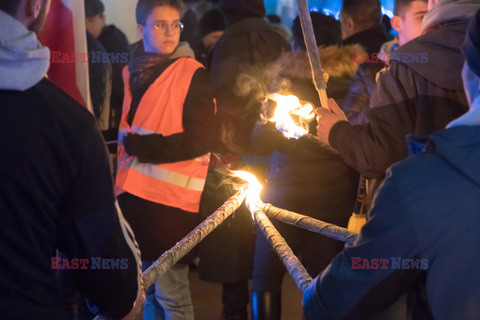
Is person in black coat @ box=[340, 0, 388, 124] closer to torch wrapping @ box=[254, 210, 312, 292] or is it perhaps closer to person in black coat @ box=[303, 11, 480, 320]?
torch wrapping @ box=[254, 210, 312, 292]

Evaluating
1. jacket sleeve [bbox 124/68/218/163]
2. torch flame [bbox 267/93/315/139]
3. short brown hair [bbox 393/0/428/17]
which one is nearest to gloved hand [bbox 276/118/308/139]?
torch flame [bbox 267/93/315/139]

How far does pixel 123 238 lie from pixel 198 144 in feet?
5.52

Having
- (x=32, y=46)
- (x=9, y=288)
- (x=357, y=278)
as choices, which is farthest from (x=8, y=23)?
(x=357, y=278)

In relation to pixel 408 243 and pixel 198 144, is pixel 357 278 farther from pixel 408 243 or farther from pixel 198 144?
pixel 198 144

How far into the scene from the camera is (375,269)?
1.48 metres

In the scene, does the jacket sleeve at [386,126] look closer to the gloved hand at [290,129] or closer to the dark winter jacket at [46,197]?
the gloved hand at [290,129]

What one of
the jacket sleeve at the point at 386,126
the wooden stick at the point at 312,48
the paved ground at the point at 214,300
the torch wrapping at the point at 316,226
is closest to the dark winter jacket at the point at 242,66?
the wooden stick at the point at 312,48

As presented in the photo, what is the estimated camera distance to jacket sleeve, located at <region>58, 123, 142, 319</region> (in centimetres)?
168

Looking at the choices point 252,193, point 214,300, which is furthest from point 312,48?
point 214,300

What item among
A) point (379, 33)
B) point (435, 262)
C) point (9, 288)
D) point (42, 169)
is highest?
point (379, 33)

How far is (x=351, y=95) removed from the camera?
351 cm

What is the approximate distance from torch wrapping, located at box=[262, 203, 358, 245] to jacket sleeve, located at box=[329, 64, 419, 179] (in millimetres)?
372

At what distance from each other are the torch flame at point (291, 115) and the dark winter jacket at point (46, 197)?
1.73m

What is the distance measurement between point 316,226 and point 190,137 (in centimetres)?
119
